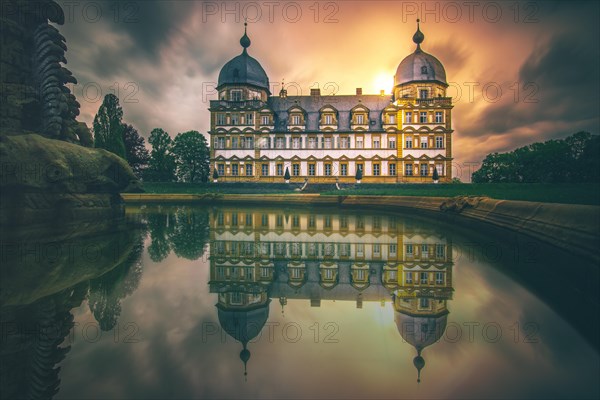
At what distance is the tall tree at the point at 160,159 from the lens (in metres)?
46.9

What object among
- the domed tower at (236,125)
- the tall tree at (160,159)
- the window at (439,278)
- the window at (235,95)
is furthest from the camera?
the tall tree at (160,159)

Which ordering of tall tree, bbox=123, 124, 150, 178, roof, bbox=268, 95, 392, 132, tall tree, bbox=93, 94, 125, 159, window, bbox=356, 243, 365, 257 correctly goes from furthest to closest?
tall tree, bbox=123, 124, 150, 178 → roof, bbox=268, 95, 392, 132 → tall tree, bbox=93, 94, 125, 159 → window, bbox=356, 243, 365, 257

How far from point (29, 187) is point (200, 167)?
49.5m

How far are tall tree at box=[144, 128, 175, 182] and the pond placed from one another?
46.3 m

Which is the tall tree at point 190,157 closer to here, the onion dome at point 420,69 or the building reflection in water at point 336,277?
the onion dome at point 420,69

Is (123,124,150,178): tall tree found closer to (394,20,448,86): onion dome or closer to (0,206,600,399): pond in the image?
(394,20,448,86): onion dome

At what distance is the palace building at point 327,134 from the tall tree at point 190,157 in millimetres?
12371

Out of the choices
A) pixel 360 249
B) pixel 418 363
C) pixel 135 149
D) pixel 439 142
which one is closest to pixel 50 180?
pixel 360 249

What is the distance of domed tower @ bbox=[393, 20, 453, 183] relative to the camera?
39.8 meters

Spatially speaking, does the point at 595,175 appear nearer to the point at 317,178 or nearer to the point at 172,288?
the point at 172,288

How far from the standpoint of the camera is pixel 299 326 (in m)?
2.52

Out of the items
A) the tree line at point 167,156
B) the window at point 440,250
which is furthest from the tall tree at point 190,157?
the window at point 440,250

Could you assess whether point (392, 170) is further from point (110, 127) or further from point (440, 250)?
point (110, 127)

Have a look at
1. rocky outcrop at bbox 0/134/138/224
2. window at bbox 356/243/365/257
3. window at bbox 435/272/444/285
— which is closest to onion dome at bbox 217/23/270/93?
rocky outcrop at bbox 0/134/138/224
